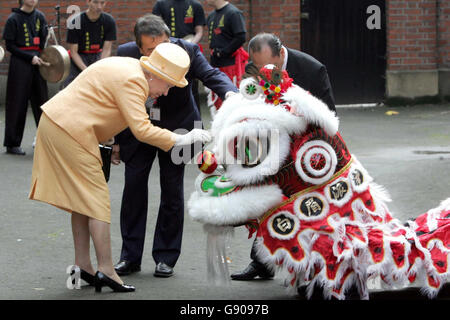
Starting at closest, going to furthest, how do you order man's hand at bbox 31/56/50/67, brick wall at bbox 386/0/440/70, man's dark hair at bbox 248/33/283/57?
1. man's dark hair at bbox 248/33/283/57
2. man's hand at bbox 31/56/50/67
3. brick wall at bbox 386/0/440/70

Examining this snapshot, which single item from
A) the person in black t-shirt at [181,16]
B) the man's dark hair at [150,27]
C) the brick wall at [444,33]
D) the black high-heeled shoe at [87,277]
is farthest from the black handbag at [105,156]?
the brick wall at [444,33]

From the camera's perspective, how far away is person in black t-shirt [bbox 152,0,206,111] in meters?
11.5

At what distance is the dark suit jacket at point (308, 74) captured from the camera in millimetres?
6258

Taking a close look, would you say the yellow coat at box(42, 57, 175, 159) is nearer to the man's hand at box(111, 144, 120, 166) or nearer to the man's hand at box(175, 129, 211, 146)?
the man's hand at box(175, 129, 211, 146)

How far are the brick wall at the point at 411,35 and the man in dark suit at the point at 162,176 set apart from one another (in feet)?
30.8

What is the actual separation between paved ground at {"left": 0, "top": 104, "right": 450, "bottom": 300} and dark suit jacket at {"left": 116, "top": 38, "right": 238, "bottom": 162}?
928mm

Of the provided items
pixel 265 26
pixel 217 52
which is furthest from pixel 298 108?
pixel 265 26

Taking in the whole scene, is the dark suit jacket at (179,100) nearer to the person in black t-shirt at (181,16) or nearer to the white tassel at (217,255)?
the white tassel at (217,255)

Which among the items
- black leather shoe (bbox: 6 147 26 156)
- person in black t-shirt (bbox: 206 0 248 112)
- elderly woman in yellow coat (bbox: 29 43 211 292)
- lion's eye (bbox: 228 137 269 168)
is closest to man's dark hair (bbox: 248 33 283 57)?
elderly woman in yellow coat (bbox: 29 43 211 292)

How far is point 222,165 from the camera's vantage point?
5.27 meters

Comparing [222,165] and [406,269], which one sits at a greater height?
[222,165]

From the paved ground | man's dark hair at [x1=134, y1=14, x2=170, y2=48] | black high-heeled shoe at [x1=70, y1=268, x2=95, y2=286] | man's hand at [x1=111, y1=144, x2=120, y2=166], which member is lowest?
the paved ground
